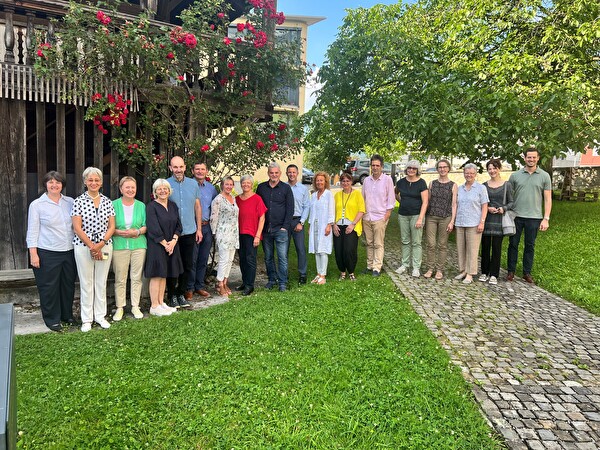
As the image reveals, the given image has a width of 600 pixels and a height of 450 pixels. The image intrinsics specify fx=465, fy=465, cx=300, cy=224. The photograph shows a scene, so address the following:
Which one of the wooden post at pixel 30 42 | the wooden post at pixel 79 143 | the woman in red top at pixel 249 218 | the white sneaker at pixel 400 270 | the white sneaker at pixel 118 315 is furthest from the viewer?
the white sneaker at pixel 400 270

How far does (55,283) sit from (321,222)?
3764 millimetres

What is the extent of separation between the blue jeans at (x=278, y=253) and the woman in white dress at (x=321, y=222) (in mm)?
448

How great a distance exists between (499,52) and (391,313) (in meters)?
8.03

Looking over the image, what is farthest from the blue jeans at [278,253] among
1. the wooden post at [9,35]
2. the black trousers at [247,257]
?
the wooden post at [9,35]

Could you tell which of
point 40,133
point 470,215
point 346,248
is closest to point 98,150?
point 40,133

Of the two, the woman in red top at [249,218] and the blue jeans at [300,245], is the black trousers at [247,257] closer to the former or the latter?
the woman in red top at [249,218]

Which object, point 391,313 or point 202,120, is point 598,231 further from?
point 202,120

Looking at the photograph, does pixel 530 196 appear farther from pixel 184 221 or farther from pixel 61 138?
pixel 61 138

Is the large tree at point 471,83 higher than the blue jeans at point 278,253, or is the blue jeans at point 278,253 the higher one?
the large tree at point 471,83

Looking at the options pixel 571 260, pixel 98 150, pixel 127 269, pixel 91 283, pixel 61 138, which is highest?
pixel 61 138

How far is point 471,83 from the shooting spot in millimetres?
10602

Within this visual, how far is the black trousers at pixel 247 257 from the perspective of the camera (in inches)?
270

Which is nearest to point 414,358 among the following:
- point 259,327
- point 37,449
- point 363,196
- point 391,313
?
point 391,313

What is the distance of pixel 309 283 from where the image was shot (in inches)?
293
